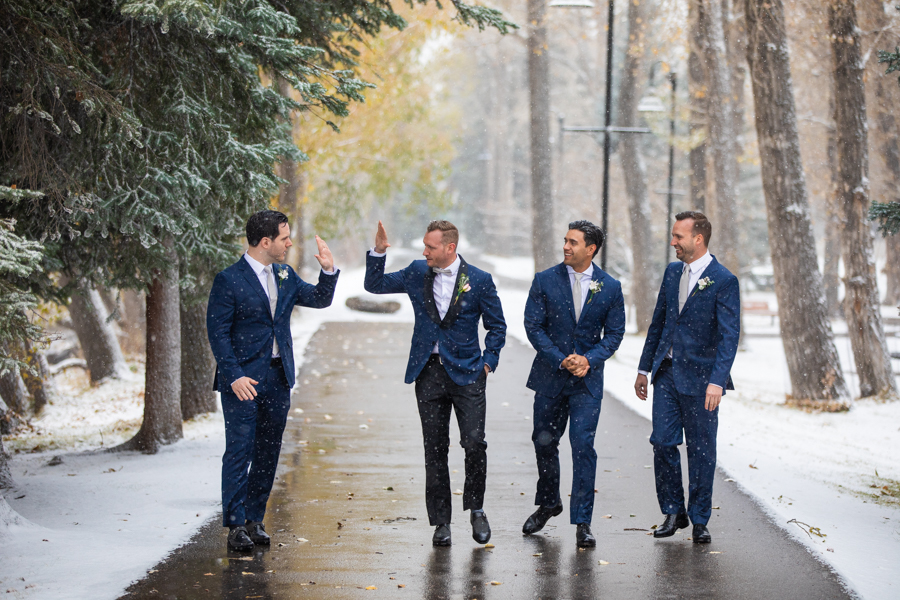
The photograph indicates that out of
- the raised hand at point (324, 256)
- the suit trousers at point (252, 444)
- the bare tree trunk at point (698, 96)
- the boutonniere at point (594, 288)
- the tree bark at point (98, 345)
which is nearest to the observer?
the raised hand at point (324, 256)

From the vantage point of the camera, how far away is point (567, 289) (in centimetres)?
625

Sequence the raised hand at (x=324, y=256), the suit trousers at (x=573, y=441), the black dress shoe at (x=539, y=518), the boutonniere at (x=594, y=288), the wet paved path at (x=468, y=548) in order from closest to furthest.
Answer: the wet paved path at (x=468, y=548) < the raised hand at (x=324, y=256) < the suit trousers at (x=573, y=441) < the boutonniere at (x=594, y=288) < the black dress shoe at (x=539, y=518)

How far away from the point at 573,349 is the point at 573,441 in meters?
0.60

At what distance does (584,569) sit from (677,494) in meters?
1.13

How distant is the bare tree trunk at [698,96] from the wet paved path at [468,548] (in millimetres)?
12619

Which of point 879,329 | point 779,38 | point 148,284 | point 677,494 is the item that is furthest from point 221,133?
point 879,329

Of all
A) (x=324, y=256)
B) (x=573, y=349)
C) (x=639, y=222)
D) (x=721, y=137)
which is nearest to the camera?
(x=324, y=256)

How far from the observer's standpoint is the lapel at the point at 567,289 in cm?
623

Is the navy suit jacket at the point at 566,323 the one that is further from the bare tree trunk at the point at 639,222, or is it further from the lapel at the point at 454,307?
the bare tree trunk at the point at 639,222

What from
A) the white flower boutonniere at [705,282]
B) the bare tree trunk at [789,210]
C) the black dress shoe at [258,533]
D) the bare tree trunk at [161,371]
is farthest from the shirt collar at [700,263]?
the bare tree trunk at [789,210]

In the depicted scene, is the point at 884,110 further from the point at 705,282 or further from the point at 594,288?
the point at 594,288

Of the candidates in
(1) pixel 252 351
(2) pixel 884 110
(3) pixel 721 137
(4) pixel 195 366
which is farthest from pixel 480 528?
(2) pixel 884 110

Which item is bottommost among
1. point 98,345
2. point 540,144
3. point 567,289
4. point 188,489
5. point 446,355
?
point 188,489

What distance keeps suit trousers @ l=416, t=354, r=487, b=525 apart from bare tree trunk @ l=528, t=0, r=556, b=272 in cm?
2253
